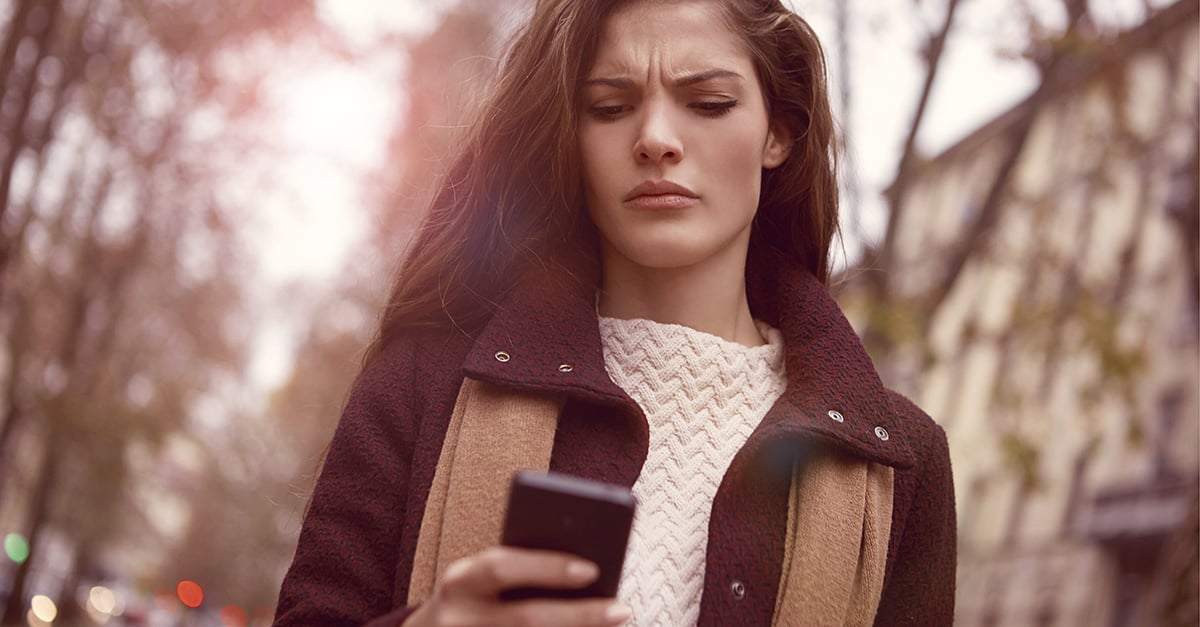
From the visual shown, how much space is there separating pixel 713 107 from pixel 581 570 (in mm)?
1207

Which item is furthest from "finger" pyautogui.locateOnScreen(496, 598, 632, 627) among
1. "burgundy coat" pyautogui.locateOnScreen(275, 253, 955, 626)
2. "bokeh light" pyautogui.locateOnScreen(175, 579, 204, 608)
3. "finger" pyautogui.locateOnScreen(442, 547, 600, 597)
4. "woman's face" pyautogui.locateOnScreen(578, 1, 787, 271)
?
"bokeh light" pyautogui.locateOnScreen(175, 579, 204, 608)

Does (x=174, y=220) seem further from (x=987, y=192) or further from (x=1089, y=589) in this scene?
(x=1089, y=589)

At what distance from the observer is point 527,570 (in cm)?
171

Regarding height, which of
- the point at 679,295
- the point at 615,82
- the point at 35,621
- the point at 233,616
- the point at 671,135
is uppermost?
the point at 615,82

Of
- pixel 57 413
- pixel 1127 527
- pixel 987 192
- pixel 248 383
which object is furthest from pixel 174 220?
pixel 1127 527

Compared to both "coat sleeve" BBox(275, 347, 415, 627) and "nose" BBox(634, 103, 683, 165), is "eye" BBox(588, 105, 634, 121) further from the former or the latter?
"coat sleeve" BBox(275, 347, 415, 627)

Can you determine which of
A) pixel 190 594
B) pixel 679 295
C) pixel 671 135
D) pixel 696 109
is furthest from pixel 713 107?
pixel 190 594

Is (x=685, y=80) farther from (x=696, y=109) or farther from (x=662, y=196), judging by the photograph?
(x=662, y=196)

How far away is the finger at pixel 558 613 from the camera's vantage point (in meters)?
1.74

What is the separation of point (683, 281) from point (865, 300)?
6146 mm

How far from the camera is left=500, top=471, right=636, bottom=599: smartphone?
1.70 m

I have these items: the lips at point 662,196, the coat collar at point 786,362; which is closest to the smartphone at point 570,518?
the coat collar at point 786,362

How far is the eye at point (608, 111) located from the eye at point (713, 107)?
0.46 ft

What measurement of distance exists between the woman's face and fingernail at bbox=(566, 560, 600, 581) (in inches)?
38.9
